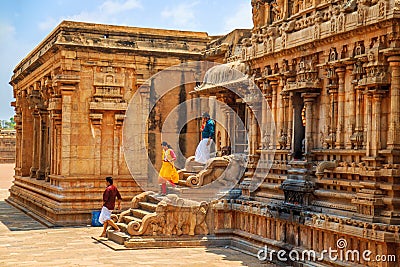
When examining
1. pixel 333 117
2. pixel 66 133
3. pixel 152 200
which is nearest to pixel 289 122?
pixel 333 117

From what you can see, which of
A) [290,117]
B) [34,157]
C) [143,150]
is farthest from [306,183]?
[34,157]

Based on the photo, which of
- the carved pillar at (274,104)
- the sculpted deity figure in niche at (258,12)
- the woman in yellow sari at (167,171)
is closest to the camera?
the carved pillar at (274,104)

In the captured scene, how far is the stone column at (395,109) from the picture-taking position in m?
10.9

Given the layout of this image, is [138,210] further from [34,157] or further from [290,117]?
[34,157]

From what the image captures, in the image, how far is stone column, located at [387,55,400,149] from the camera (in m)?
10.9

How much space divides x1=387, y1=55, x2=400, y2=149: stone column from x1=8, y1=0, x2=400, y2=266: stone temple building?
0.02 meters

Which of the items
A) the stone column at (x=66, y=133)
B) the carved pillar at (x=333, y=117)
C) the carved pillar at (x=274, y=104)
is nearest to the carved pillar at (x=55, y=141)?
the stone column at (x=66, y=133)

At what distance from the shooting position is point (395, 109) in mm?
10922

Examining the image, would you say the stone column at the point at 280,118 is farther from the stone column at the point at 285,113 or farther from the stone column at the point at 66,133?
the stone column at the point at 66,133

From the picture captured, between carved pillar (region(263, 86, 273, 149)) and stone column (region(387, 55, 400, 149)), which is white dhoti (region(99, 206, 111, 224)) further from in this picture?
stone column (region(387, 55, 400, 149))

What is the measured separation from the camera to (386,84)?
436 inches

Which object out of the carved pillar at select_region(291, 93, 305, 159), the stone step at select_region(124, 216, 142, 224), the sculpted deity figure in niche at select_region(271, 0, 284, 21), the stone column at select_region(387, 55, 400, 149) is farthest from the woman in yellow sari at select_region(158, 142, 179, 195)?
the stone column at select_region(387, 55, 400, 149)

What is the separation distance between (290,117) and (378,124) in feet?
10.6

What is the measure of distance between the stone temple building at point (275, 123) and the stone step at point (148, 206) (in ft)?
0.17
